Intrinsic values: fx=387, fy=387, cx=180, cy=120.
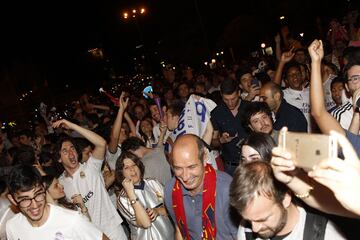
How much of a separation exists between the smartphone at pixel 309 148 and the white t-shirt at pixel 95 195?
3.35 meters

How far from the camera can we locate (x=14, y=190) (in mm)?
3268

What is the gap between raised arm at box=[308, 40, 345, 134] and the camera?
3.06 meters

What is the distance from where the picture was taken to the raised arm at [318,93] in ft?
10.0

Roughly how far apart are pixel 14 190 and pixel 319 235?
245cm

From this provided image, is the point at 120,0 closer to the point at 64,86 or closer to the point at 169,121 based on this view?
the point at 64,86

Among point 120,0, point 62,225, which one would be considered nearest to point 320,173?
point 62,225

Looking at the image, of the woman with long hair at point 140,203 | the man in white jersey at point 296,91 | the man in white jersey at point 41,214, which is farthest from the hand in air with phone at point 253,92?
the man in white jersey at point 41,214

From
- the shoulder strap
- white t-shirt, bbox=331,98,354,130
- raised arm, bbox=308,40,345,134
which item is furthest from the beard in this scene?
white t-shirt, bbox=331,98,354,130

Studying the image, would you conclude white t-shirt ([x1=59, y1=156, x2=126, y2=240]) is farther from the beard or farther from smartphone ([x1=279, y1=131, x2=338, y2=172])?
smartphone ([x1=279, y1=131, x2=338, y2=172])

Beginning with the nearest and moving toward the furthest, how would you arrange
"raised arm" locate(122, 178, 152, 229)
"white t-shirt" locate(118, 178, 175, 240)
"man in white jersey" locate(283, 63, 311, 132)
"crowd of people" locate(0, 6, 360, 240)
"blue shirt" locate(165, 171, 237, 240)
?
1. "crowd of people" locate(0, 6, 360, 240)
2. "blue shirt" locate(165, 171, 237, 240)
3. "raised arm" locate(122, 178, 152, 229)
4. "white t-shirt" locate(118, 178, 175, 240)
5. "man in white jersey" locate(283, 63, 311, 132)

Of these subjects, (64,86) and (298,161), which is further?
(64,86)

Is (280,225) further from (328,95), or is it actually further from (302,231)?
(328,95)

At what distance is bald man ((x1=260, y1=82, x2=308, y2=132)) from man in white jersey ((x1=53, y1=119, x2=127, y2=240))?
7.18 ft

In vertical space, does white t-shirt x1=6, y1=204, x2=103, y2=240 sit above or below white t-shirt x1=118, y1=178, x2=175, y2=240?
above
